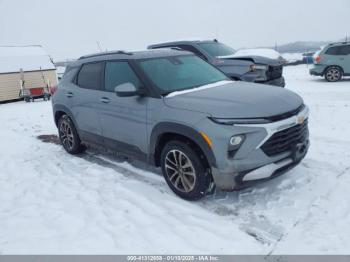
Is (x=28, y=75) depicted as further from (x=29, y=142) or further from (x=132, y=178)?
(x=132, y=178)

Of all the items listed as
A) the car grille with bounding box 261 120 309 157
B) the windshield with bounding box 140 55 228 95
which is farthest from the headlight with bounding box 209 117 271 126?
the windshield with bounding box 140 55 228 95

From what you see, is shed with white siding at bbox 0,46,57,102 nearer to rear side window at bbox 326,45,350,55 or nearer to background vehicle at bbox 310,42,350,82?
background vehicle at bbox 310,42,350,82

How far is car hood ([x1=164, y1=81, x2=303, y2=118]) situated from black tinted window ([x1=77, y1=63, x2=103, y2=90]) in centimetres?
173

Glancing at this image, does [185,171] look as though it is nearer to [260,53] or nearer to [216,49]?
[260,53]

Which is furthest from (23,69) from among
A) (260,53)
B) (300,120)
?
(300,120)

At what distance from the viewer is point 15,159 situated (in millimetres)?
6324

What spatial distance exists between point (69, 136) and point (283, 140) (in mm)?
4324

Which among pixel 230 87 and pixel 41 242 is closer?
pixel 41 242

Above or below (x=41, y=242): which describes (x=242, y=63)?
above

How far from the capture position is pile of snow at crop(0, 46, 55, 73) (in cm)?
2130

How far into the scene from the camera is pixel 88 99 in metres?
5.39

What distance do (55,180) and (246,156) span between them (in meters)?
3.22

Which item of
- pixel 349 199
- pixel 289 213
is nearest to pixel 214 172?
pixel 289 213

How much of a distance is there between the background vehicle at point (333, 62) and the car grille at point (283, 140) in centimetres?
1070
